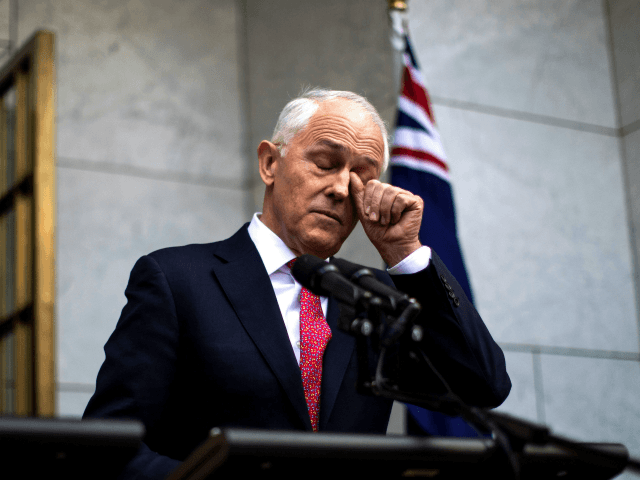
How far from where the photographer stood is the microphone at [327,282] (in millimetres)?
1142

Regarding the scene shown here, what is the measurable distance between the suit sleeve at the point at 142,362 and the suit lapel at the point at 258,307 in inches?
6.4

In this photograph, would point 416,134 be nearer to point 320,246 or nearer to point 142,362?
point 320,246

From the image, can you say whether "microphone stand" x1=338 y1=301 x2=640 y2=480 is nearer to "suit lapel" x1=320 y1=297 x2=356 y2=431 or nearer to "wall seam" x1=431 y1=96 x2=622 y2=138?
"suit lapel" x1=320 y1=297 x2=356 y2=431

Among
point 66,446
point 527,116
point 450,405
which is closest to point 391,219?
point 450,405

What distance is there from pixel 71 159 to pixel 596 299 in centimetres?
276

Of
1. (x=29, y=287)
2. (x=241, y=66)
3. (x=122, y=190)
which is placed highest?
(x=241, y=66)

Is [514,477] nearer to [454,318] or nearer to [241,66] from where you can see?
[454,318]

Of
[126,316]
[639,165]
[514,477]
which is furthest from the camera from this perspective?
[639,165]

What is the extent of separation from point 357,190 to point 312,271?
72cm

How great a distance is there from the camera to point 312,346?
1825 mm

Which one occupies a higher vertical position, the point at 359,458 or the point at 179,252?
the point at 179,252

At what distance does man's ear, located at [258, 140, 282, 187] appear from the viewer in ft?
7.01

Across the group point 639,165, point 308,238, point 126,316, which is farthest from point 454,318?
point 639,165

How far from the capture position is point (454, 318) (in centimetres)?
174
